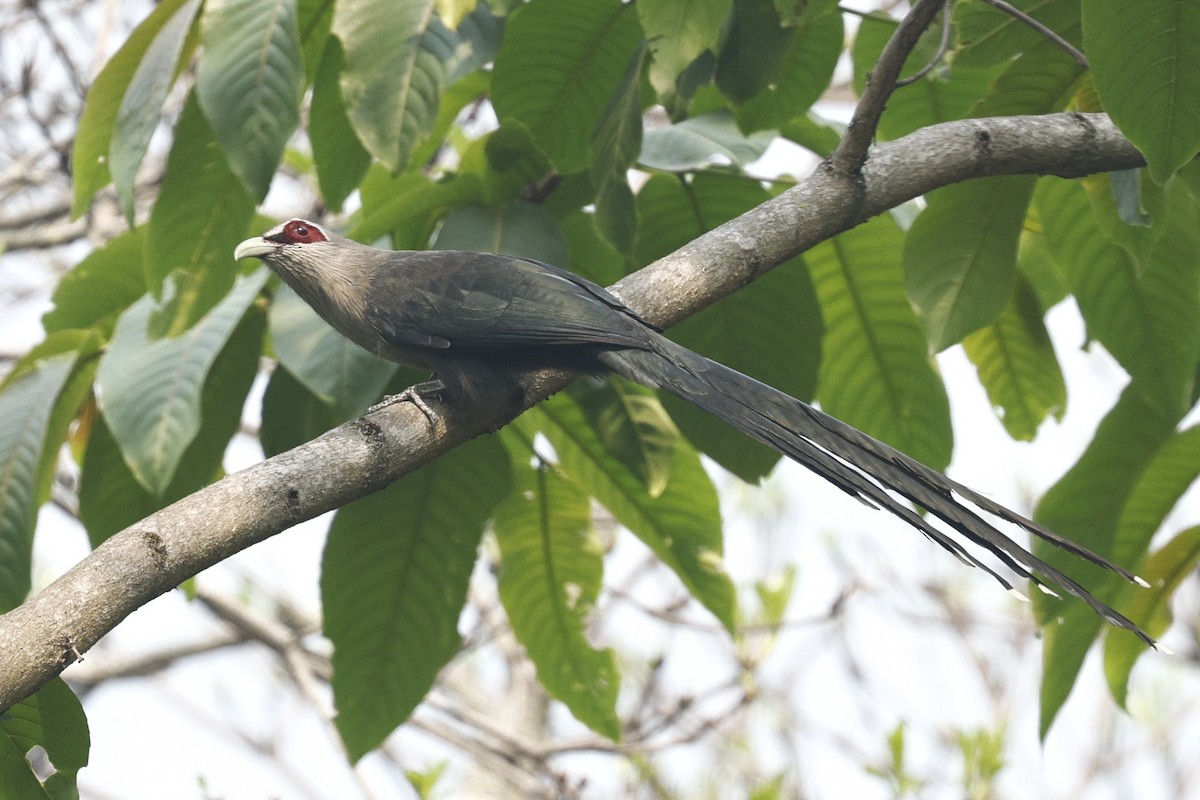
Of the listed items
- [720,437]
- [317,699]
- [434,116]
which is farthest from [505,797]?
[434,116]

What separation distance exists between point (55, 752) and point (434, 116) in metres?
1.36

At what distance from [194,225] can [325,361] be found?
0.41 m

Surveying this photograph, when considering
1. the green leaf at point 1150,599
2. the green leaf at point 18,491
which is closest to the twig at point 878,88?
the green leaf at point 1150,599

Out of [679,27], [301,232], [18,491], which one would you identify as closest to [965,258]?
[679,27]

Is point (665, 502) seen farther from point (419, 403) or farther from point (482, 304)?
point (419, 403)

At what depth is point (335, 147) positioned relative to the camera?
276 cm

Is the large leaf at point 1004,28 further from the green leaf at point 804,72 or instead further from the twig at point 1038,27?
the green leaf at point 804,72

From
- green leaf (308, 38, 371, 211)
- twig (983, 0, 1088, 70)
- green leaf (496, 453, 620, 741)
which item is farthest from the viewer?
green leaf (496, 453, 620, 741)

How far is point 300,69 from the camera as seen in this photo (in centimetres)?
250

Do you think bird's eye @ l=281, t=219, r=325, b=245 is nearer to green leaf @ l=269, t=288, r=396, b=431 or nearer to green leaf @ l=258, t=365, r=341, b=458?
green leaf @ l=269, t=288, r=396, b=431

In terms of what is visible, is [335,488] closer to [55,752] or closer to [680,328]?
[55,752]

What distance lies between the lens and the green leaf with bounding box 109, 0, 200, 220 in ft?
8.32

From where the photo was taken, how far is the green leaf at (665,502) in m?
3.14

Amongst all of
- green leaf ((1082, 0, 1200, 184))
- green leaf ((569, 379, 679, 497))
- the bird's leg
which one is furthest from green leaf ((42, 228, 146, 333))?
green leaf ((1082, 0, 1200, 184))
